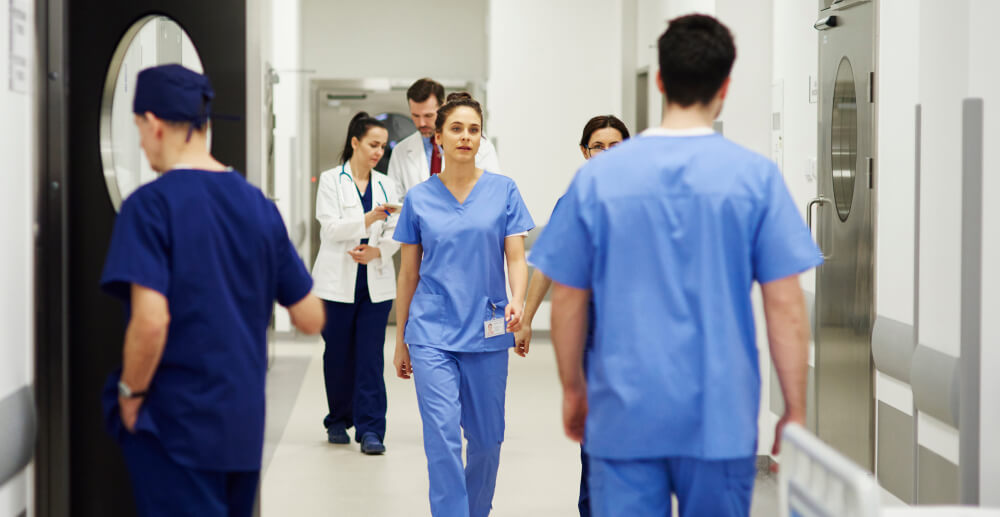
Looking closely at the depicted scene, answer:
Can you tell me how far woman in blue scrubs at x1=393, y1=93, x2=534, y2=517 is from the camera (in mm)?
3430

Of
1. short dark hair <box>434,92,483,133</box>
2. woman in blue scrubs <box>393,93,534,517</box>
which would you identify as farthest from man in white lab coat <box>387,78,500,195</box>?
woman in blue scrubs <box>393,93,534,517</box>

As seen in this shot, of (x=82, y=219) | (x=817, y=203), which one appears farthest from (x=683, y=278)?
(x=817, y=203)

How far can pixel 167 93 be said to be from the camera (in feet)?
6.91

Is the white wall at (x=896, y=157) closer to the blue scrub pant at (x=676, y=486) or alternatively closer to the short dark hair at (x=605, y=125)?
the short dark hair at (x=605, y=125)

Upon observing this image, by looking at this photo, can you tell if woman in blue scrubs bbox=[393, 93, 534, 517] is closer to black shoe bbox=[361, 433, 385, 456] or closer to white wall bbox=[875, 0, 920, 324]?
white wall bbox=[875, 0, 920, 324]

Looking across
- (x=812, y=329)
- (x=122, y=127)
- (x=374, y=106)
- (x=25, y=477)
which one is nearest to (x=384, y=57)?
(x=374, y=106)

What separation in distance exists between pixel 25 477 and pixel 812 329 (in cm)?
341

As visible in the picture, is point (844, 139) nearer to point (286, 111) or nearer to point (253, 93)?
point (253, 93)

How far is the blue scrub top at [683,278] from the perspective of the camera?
2.04 meters

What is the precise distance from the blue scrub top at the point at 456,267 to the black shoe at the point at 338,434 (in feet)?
6.90

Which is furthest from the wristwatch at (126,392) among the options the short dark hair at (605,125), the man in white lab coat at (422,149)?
the man in white lab coat at (422,149)

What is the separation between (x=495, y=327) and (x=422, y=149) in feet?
6.79

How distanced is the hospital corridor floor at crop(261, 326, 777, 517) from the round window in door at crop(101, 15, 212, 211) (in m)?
1.69

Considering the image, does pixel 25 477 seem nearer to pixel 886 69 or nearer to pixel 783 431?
pixel 783 431
